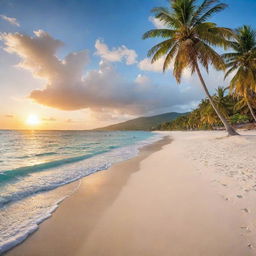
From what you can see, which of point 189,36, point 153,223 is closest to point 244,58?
point 189,36

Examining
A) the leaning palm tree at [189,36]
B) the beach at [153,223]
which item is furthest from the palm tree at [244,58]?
the beach at [153,223]

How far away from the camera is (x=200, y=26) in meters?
13.0

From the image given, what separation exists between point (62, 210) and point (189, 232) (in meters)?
2.63

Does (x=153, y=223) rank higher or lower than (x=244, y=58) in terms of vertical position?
lower

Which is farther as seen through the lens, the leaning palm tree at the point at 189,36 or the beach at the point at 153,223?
the leaning palm tree at the point at 189,36

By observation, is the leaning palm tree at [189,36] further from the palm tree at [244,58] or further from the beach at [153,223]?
the beach at [153,223]

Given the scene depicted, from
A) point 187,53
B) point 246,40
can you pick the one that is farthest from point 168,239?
point 246,40

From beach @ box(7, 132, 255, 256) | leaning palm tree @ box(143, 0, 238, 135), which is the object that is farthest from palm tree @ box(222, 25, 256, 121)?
beach @ box(7, 132, 255, 256)

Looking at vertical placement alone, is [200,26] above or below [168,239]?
above

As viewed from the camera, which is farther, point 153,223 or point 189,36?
point 189,36

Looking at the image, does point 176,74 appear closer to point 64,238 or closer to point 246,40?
point 246,40

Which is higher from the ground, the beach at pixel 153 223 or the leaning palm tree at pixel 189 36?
the leaning palm tree at pixel 189 36

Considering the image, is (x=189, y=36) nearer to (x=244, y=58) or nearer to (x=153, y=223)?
(x=244, y=58)

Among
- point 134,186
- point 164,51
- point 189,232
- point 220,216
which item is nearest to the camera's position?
point 189,232
